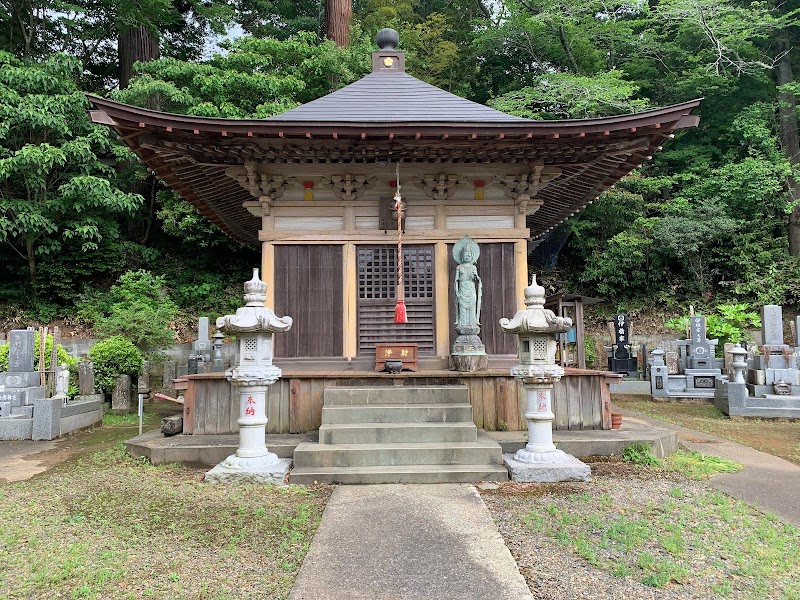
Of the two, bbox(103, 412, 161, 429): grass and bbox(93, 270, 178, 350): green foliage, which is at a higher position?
bbox(93, 270, 178, 350): green foliage

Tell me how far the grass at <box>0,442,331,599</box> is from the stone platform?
25 cm

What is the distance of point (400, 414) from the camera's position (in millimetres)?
5961

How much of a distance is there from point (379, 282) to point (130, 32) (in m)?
16.7

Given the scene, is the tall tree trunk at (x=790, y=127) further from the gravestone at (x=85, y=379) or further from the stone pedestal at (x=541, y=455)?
the gravestone at (x=85, y=379)

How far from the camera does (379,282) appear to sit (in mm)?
7902

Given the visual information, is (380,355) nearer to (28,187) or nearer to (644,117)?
(644,117)

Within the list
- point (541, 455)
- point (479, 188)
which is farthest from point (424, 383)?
point (479, 188)

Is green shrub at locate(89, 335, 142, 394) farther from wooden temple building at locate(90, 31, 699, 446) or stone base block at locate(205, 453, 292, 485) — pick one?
stone base block at locate(205, 453, 292, 485)

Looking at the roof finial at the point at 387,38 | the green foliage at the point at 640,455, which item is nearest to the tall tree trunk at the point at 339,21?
the roof finial at the point at 387,38

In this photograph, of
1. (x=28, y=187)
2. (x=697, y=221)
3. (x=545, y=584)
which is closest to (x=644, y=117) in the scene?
(x=545, y=584)

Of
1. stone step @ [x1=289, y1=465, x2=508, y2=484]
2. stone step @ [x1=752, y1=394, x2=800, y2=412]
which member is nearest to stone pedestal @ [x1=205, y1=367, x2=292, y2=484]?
stone step @ [x1=289, y1=465, x2=508, y2=484]

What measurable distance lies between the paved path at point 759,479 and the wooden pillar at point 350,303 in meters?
4.98

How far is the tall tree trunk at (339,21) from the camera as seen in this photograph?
18.9 metres

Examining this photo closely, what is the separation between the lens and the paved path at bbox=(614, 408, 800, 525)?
14.9 ft
